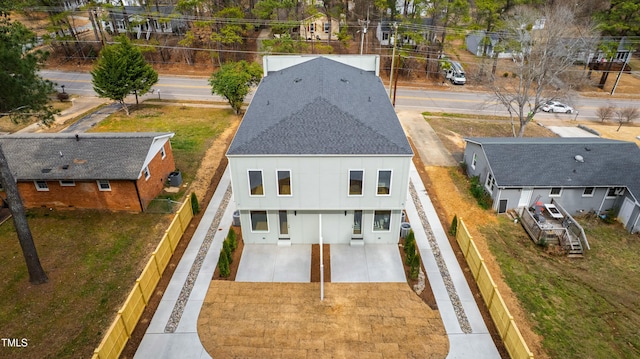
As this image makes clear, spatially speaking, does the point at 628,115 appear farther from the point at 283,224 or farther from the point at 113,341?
the point at 113,341

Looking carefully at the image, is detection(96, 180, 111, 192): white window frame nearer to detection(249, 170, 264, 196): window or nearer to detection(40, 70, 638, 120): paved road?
detection(249, 170, 264, 196): window

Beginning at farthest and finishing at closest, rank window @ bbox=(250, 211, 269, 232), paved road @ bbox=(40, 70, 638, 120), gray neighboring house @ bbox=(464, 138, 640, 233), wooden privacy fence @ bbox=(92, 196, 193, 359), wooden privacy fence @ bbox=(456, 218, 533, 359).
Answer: paved road @ bbox=(40, 70, 638, 120)
gray neighboring house @ bbox=(464, 138, 640, 233)
window @ bbox=(250, 211, 269, 232)
wooden privacy fence @ bbox=(456, 218, 533, 359)
wooden privacy fence @ bbox=(92, 196, 193, 359)

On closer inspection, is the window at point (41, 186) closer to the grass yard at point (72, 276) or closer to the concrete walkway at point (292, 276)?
the grass yard at point (72, 276)

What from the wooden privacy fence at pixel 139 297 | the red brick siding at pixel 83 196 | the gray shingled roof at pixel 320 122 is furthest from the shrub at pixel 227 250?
the red brick siding at pixel 83 196

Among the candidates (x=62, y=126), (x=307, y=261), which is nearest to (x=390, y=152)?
(x=307, y=261)

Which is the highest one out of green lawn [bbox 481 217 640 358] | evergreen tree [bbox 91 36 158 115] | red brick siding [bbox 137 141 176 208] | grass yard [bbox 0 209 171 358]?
evergreen tree [bbox 91 36 158 115]

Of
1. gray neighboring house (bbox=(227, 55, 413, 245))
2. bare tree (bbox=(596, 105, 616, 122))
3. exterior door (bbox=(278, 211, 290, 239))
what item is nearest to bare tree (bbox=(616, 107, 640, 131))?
bare tree (bbox=(596, 105, 616, 122))
